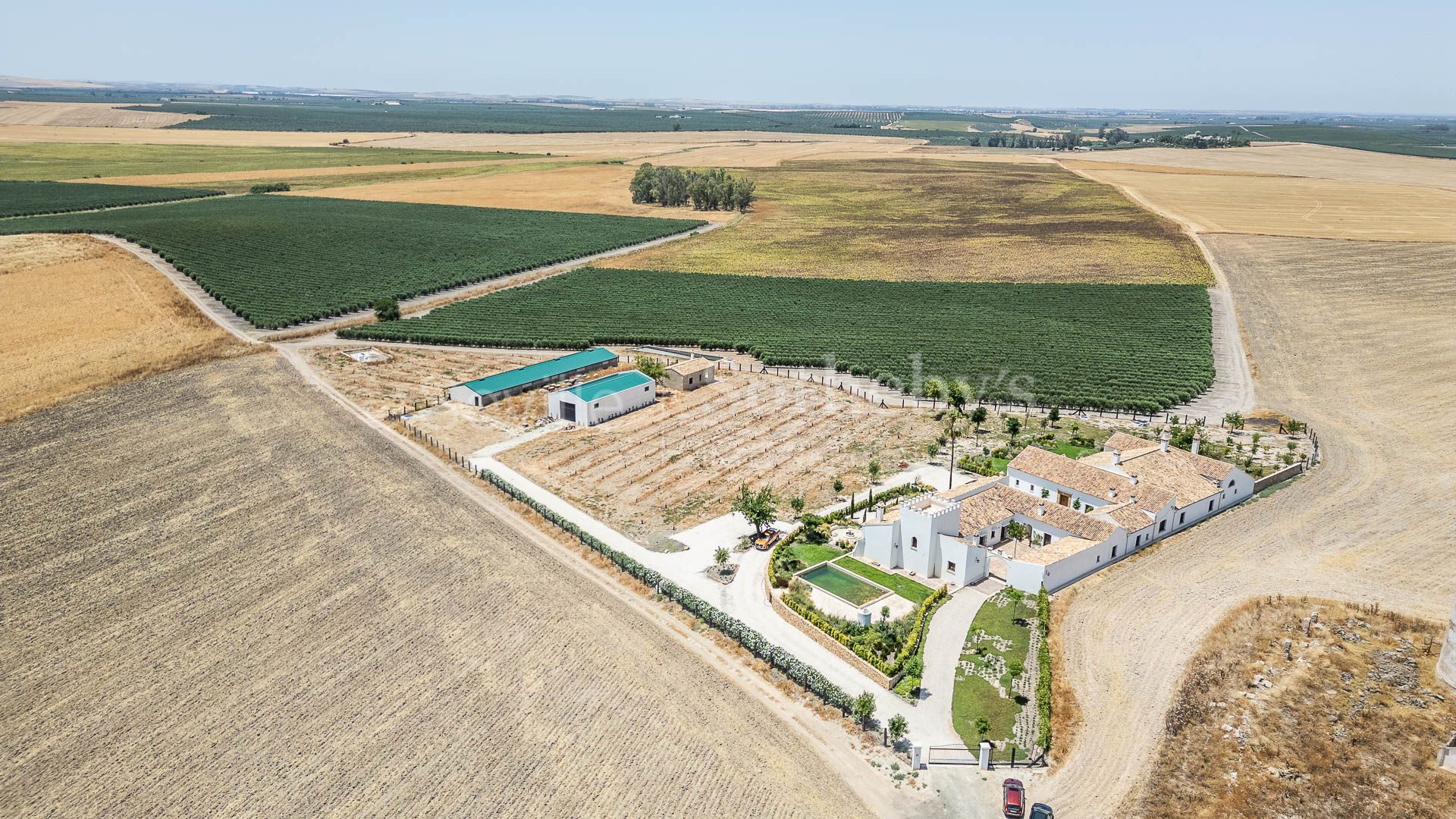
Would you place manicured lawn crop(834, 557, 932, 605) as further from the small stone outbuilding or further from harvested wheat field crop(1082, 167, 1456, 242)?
harvested wheat field crop(1082, 167, 1456, 242)

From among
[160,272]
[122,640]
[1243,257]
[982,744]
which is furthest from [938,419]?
[160,272]

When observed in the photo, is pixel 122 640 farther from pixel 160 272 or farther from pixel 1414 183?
pixel 1414 183

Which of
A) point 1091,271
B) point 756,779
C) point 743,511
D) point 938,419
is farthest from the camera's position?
point 1091,271

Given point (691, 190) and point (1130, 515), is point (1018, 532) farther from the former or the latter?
point (691, 190)

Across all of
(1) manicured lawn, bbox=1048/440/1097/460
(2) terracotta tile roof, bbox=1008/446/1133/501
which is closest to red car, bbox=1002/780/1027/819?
(2) terracotta tile roof, bbox=1008/446/1133/501

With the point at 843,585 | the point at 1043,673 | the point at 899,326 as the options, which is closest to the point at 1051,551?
the point at 1043,673

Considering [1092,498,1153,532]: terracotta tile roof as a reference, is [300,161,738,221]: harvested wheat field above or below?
above
